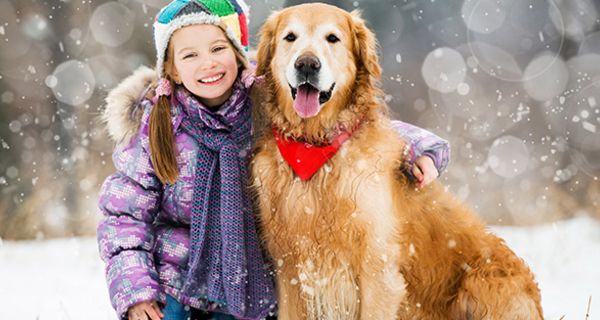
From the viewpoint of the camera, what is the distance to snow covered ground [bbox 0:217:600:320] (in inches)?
172

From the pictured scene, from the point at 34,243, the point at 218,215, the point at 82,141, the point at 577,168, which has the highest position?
the point at 218,215

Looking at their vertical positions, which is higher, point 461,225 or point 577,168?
point 461,225

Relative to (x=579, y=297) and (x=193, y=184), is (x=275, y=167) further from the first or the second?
(x=579, y=297)

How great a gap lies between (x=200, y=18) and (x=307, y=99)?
56 cm

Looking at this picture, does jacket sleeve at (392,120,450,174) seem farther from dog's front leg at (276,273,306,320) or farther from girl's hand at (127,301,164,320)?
girl's hand at (127,301,164,320)

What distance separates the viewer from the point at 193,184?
2.66 meters

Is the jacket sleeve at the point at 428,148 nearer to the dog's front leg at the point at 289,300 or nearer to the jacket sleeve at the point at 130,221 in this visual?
the dog's front leg at the point at 289,300

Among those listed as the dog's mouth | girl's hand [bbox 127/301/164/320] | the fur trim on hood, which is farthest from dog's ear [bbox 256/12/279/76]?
girl's hand [bbox 127/301/164/320]

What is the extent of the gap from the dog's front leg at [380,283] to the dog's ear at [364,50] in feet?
2.53

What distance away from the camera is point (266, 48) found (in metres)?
2.75

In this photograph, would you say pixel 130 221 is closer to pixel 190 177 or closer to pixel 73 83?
pixel 190 177

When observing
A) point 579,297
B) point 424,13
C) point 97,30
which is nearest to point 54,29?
point 97,30

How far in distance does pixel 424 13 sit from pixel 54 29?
150 inches

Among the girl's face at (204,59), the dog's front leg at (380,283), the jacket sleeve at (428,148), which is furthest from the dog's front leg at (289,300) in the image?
the girl's face at (204,59)
